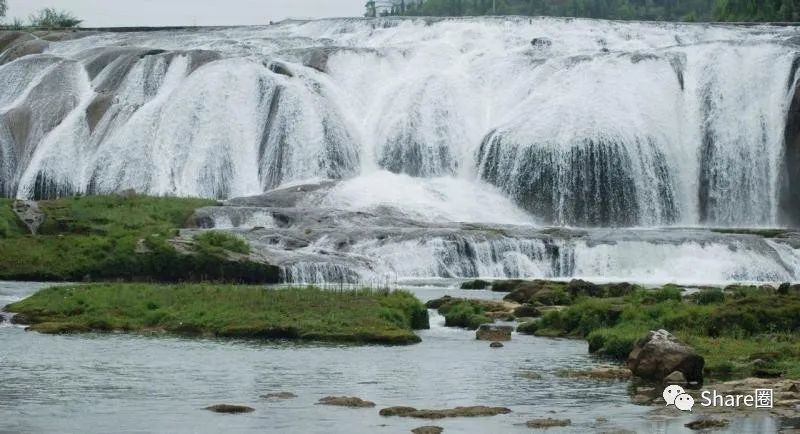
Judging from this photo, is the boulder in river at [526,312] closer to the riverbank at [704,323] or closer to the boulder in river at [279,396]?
the riverbank at [704,323]

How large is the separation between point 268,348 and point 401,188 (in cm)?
3958

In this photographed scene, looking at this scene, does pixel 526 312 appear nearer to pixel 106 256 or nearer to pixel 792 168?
pixel 106 256

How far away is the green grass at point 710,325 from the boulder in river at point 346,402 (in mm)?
7737

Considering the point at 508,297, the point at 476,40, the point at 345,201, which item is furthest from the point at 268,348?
the point at 476,40

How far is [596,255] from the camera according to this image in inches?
2450

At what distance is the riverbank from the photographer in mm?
34281

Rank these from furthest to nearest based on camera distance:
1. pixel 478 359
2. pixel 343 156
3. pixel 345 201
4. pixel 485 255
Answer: pixel 343 156
pixel 345 201
pixel 485 255
pixel 478 359

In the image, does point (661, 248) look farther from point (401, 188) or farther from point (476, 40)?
point (476, 40)

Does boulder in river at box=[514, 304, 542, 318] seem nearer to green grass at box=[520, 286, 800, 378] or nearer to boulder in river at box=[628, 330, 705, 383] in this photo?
green grass at box=[520, 286, 800, 378]

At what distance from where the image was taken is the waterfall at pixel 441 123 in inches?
3113

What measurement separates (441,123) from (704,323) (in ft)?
155

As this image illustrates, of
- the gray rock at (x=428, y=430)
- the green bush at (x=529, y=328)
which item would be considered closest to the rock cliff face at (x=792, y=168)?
the green bush at (x=529, y=328)

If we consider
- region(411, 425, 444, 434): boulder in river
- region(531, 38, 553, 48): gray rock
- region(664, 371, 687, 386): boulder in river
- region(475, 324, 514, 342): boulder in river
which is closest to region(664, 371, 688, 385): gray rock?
region(664, 371, 687, 386): boulder in river

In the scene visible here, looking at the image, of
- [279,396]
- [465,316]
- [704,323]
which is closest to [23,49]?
[465,316]
